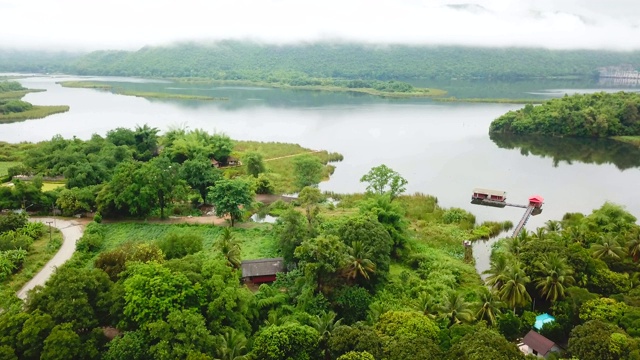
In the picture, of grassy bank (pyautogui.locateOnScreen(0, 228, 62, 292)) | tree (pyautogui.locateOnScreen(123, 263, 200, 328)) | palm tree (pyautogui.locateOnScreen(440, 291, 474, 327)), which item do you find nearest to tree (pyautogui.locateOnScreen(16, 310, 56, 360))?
tree (pyautogui.locateOnScreen(123, 263, 200, 328))

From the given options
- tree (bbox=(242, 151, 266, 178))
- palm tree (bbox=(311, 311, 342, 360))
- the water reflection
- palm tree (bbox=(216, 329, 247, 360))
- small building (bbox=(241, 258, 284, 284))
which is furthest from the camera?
the water reflection

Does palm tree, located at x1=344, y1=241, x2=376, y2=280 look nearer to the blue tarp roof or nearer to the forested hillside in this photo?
the blue tarp roof

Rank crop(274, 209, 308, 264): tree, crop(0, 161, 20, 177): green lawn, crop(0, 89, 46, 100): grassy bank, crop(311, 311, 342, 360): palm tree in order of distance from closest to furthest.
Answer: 1. crop(311, 311, 342, 360): palm tree
2. crop(274, 209, 308, 264): tree
3. crop(0, 161, 20, 177): green lawn
4. crop(0, 89, 46, 100): grassy bank

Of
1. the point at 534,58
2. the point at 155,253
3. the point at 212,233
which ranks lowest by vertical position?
the point at 212,233

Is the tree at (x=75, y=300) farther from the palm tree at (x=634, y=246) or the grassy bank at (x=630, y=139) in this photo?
the grassy bank at (x=630, y=139)

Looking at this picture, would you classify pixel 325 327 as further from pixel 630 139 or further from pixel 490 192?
pixel 630 139

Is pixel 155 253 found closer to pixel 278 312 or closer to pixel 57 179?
pixel 278 312

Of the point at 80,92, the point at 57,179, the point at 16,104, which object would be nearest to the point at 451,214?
the point at 57,179
